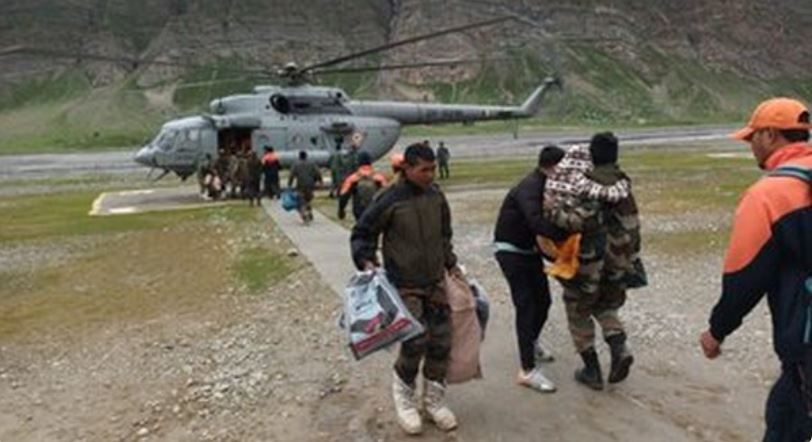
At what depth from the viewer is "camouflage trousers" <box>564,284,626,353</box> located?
7.30m

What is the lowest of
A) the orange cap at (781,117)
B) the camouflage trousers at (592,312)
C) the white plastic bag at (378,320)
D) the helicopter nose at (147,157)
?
the helicopter nose at (147,157)

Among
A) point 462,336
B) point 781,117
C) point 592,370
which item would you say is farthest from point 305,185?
point 781,117

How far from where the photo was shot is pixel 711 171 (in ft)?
108

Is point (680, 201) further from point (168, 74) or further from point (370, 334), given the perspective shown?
point (168, 74)

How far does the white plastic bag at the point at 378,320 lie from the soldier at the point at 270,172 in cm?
2036

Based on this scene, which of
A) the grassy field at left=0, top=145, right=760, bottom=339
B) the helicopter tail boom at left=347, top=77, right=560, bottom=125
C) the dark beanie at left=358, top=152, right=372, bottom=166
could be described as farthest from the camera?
Result: the helicopter tail boom at left=347, top=77, right=560, bottom=125

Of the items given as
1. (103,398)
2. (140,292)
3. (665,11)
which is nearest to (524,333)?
(103,398)

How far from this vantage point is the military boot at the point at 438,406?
6652mm

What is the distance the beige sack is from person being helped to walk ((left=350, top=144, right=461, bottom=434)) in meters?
0.07

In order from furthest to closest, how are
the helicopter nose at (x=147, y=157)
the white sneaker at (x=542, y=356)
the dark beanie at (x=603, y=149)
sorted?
the helicopter nose at (x=147, y=157)
the white sneaker at (x=542, y=356)
the dark beanie at (x=603, y=149)

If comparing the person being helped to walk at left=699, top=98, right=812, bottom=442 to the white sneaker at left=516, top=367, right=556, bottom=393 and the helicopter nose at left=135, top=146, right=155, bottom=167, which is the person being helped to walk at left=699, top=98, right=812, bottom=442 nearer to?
the white sneaker at left=516, top=367, right=556, bottom=393

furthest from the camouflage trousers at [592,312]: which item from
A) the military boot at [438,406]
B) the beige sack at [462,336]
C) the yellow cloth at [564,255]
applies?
the military boot at [438,406]

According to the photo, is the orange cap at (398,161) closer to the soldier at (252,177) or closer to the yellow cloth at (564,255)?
the yellow cloth at (564,255)

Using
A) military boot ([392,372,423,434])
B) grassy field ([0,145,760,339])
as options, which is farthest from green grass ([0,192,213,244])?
military boot ([392,372,423,434])
